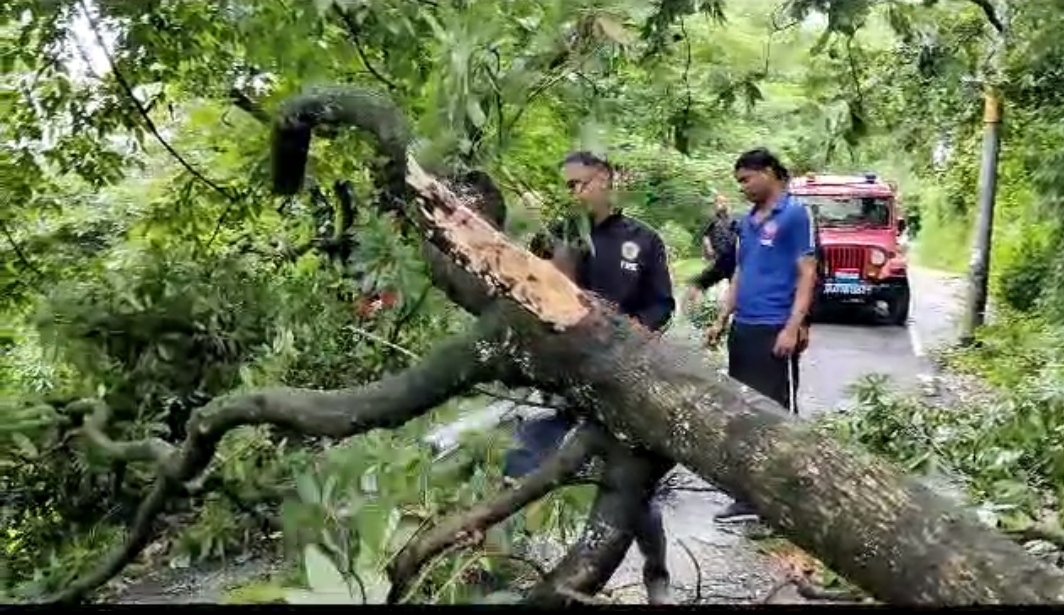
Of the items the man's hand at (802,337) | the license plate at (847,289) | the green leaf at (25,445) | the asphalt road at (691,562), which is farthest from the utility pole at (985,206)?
the green leaf at (25,445)

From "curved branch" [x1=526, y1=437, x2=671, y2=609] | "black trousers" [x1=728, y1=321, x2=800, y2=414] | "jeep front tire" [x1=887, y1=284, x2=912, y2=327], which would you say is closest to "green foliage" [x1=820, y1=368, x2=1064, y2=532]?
"black trousers" [x1=728, y1=321, x2=800, y2=414]

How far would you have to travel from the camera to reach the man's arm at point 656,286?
247cm

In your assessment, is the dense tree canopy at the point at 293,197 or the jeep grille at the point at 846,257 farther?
the jeep grille at the point at 846,257

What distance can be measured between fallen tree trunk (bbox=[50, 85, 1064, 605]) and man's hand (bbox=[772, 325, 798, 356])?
1.07 metres

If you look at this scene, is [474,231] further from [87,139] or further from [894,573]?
[87,139]

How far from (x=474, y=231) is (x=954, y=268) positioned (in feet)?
20.9

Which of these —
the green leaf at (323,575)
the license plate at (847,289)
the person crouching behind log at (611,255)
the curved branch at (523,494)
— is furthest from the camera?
the license plate at (847,289)

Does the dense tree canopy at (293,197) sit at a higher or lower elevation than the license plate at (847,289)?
higher

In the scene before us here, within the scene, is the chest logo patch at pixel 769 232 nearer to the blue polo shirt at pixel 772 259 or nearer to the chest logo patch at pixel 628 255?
the blue polo shirt at pixel 772 259

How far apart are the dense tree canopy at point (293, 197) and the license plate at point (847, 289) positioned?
2.21 meters

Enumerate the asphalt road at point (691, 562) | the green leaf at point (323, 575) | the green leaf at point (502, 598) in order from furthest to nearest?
the asphalt road at point (691, 562) < the green leaf at point (502, 598) < the green leaf at point (323, 575)

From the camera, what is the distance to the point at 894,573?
1271 millimetres

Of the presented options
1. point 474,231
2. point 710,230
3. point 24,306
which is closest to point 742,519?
point 710,230

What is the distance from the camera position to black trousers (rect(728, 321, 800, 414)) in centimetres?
286
